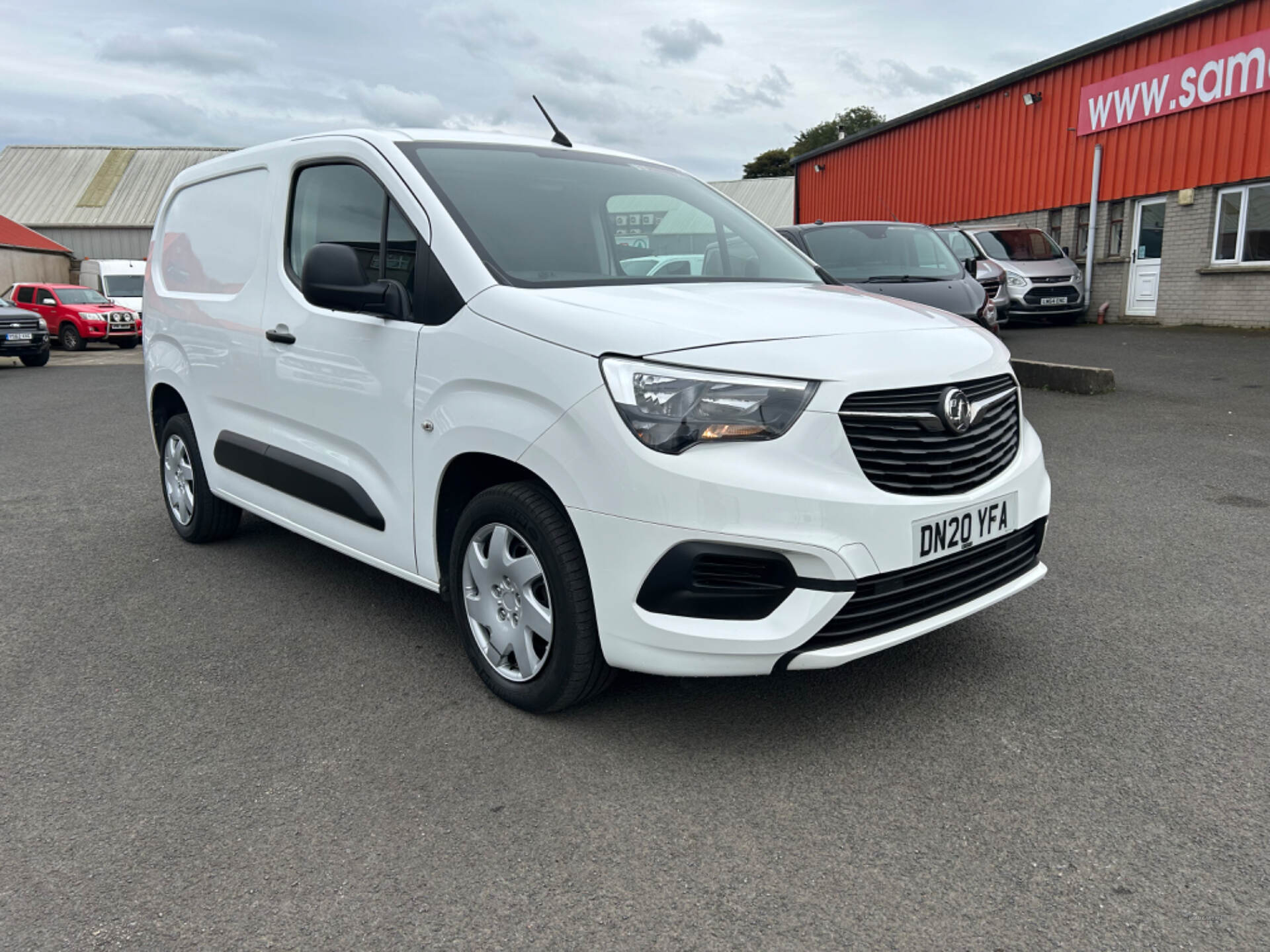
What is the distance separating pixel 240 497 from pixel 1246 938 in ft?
13.2

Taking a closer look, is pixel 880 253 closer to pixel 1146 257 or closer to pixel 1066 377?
pixel 1066 377

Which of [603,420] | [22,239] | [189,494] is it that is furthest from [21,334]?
[22,239]

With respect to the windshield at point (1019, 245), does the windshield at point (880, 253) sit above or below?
below

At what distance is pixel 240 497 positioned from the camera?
4586mm

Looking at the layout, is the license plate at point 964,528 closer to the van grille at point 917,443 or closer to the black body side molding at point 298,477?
the van grille at point 917,443

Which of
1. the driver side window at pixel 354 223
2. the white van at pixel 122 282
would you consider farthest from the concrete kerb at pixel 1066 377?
the white van at pixel 122 282

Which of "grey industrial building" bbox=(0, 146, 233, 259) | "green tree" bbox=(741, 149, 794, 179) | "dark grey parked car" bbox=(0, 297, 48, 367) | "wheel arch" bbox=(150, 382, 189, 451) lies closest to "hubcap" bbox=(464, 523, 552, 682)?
"wheel arch" bbox=(150, 382, 189, 451)

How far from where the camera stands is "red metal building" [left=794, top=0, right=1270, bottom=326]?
16.3 meters

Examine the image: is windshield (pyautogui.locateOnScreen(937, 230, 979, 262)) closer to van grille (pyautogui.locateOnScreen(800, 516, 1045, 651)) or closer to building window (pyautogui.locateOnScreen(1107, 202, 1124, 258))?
building window (pyautogui.locateOnScreen(1107, 202, 1124, 258))

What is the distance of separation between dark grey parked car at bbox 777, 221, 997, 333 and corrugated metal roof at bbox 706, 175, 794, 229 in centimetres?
3408

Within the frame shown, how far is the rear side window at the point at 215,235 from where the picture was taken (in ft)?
14.2

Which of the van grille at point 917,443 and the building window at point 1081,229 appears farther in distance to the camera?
the building window at point 1081,229

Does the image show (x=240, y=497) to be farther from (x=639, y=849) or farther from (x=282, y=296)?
(x=639, y=849)

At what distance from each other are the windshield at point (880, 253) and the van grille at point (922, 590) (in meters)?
6.14
